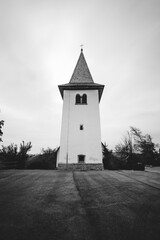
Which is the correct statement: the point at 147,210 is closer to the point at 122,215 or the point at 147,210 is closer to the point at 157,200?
the point at 122,215

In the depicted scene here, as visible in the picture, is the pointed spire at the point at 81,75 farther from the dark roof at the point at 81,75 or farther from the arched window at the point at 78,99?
the arched window at the point at 78,99

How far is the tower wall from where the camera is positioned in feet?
42.7

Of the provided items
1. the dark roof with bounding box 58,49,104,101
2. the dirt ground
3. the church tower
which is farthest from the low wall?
the dirt ground

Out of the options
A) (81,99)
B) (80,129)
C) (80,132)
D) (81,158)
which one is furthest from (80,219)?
(81,99)

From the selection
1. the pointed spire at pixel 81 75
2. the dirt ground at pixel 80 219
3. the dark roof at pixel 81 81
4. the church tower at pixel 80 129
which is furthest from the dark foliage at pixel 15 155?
the dirt ground at pixel 80 219

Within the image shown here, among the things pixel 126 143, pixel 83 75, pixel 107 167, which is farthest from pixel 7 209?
pixel 126 143

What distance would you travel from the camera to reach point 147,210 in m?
2.54

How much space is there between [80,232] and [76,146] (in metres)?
11.6

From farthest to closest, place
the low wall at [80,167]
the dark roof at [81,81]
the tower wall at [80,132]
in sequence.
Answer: the dark roof at [81,81] < the tower wall at [80,132] < the low wall at [80,167]

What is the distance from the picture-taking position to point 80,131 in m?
13.9

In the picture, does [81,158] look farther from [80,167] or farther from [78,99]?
[78,99]

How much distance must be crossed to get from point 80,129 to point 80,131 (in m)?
0.26

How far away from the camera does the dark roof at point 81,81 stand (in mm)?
15539

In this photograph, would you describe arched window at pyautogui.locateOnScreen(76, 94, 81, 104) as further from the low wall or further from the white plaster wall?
the low wall
